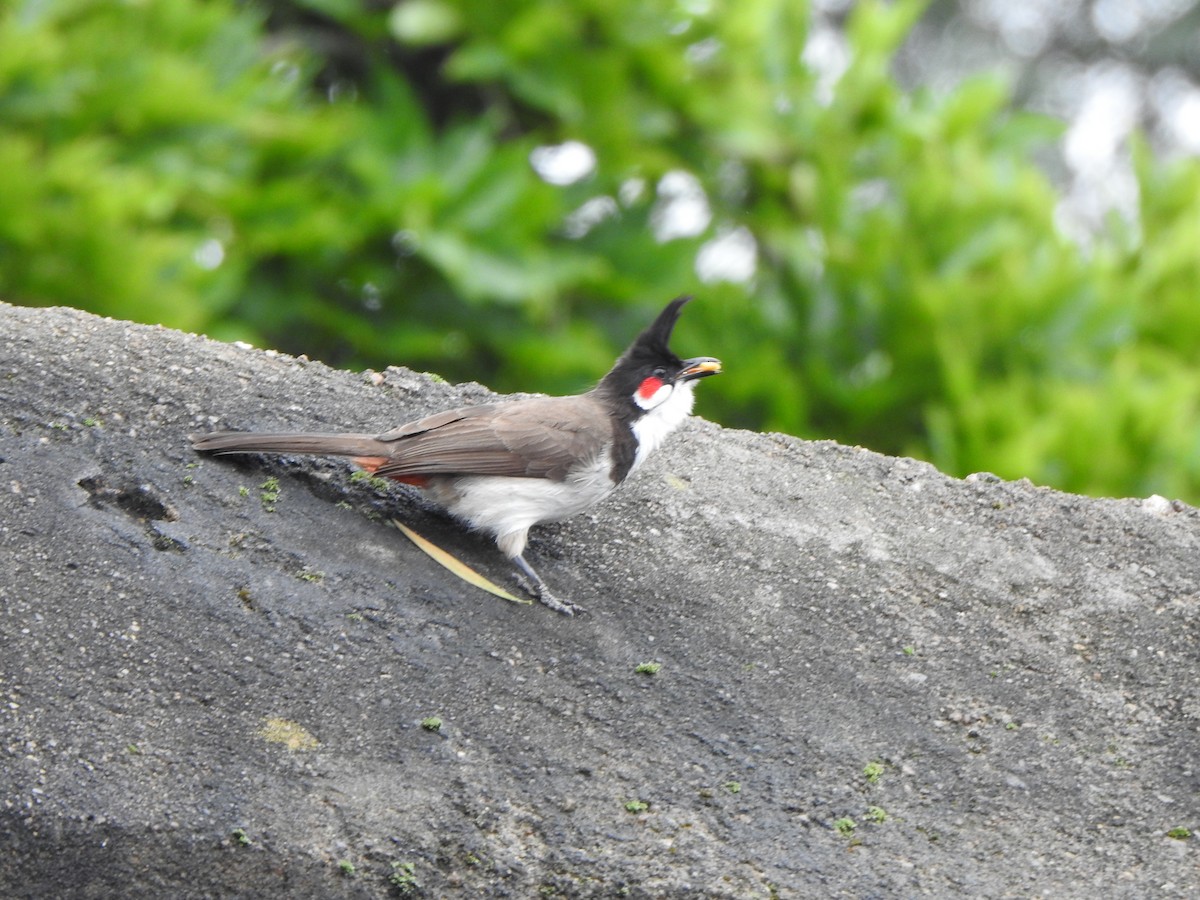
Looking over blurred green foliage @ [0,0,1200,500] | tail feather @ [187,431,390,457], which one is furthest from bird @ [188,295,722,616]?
blurred green foliage @ [0,0,1200,500]

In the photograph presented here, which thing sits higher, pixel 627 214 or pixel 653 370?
pixel 627 214

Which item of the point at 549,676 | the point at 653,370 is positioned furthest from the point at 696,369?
the point at 549,676

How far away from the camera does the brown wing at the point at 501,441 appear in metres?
3.03

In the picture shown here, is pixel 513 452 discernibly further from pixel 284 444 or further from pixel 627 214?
pixel 627 214

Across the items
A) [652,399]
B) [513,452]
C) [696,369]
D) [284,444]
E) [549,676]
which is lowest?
[549,676]

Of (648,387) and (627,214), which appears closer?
(648,387)

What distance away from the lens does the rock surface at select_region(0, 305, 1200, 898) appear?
2.34m

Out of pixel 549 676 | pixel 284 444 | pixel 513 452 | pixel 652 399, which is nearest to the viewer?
pixel 549 676

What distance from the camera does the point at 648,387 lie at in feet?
11.1

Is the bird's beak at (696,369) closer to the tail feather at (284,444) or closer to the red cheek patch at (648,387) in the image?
the red cheek patch at (648,387)

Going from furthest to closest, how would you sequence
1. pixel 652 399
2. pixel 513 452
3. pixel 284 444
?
1. pixel 652 399
2. pixel 513 452
3. pixel 284 444

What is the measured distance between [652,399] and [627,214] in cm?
291

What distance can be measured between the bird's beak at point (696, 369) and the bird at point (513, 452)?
87 mm

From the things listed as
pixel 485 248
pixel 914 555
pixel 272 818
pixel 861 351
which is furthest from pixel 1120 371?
pixel 272 818
